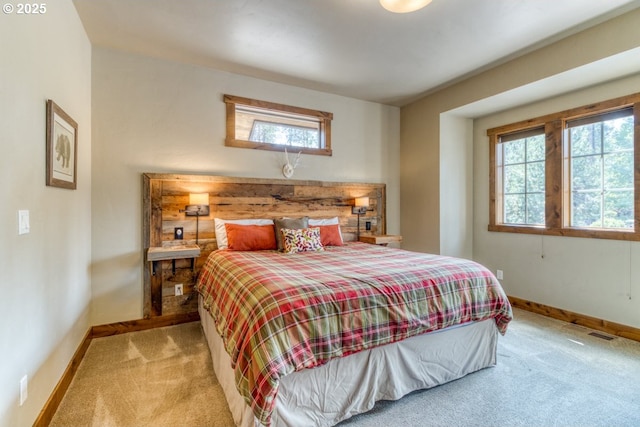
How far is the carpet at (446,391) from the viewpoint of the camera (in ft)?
5.75

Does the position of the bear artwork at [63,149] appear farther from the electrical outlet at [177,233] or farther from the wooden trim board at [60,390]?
the wooden trim board at [60,390]

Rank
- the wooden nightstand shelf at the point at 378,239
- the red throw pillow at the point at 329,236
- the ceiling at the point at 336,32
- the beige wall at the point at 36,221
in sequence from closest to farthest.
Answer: the beige wall at the point at 36,221, the ceiling at the point at 336,32, the red throw pillow at the point at 329,236, the wooden nightstand shelf at the point at 378,239

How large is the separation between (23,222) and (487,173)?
473 cm

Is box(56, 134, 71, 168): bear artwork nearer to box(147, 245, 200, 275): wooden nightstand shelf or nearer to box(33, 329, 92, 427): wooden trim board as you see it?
box(147, 245, 200, 275): wooden nightstand shelf

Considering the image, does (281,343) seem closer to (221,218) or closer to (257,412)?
(257,412)

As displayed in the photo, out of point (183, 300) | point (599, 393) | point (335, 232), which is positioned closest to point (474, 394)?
point (599, 393)

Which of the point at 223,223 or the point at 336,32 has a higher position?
the point at 336,32

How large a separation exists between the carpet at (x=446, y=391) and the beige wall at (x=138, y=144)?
2.25 feet

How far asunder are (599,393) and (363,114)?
3837 millimetres

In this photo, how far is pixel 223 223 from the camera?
335cm

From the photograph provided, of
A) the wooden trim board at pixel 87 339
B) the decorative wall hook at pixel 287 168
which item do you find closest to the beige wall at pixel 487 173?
the decorative wall hook at pixel 287 168

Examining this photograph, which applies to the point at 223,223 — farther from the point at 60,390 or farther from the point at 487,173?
the point at 487,173

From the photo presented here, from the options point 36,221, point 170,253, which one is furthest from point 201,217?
point 36,221

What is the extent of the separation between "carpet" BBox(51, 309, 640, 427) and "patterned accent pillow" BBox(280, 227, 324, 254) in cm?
123
